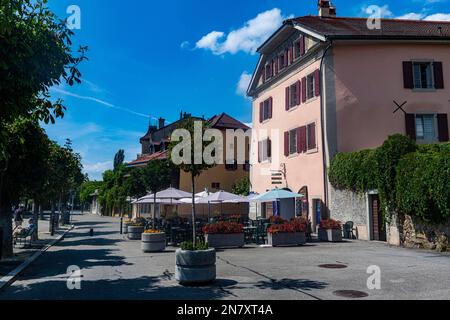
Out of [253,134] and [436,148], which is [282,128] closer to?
[253,134]

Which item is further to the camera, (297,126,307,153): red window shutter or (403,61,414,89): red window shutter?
(297,126,307,153): red window shutter

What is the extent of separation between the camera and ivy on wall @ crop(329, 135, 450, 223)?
14.2 metres

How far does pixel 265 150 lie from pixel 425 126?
11.2m

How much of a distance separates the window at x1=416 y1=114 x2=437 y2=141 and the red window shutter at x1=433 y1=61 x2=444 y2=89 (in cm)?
178

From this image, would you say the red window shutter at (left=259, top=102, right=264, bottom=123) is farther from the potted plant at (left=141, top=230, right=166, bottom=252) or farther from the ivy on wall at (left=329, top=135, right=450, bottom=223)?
the potted plant at (left=141, top=230, right=166, bottom=252)

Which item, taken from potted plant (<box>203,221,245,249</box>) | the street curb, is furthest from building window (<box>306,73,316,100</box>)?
the street curb

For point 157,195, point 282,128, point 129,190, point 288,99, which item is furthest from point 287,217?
point 129,190

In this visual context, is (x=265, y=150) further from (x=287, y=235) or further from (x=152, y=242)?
(x=152, y=242)

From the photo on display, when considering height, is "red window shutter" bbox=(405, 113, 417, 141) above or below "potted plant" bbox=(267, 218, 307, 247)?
above

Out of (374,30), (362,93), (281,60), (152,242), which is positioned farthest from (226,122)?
(152,242)

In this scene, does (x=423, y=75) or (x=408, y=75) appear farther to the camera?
(x=423, y=75)

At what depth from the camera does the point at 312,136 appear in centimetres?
2378

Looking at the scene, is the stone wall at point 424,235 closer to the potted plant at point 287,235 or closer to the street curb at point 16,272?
the potted plant at point 287,235

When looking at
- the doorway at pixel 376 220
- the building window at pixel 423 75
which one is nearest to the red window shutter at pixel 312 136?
the doorway at pixel 376 220
